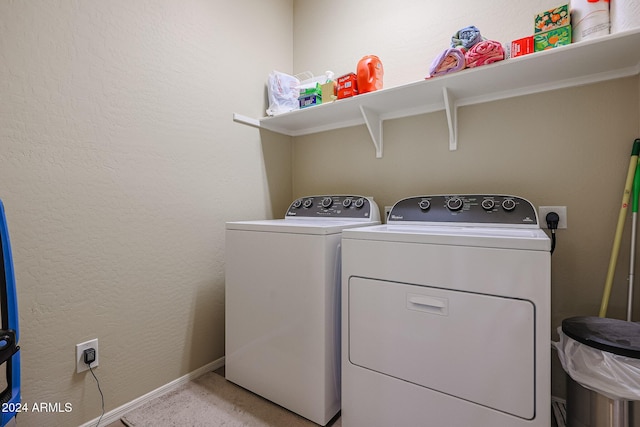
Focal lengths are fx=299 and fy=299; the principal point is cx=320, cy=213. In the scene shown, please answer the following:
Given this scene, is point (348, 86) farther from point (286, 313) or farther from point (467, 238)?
point (286, 313)

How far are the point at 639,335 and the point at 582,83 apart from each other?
1119 millimetres

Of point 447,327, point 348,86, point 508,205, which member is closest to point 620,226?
point 508,205

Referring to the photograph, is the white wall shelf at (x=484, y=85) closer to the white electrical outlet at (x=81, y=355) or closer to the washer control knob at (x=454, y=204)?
the washer control knob at (x=454, y=204)

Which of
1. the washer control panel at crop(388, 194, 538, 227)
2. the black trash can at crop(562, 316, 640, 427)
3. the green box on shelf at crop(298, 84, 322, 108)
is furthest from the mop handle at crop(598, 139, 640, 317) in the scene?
the green box on shelf at crop(298, 84, 322, 108)

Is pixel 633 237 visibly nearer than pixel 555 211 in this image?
Yes

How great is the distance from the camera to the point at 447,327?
42.4 inches

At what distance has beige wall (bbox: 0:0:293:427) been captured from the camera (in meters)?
1.20

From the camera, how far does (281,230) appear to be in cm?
147

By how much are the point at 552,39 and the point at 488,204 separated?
0.76 metres

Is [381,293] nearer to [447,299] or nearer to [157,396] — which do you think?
[447,299]

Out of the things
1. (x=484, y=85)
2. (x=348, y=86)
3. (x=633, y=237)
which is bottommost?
(x=633, y=237)

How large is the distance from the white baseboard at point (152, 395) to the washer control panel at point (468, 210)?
1.43 meters

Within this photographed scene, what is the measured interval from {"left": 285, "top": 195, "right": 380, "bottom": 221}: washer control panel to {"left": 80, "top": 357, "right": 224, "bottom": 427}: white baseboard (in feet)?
3.60

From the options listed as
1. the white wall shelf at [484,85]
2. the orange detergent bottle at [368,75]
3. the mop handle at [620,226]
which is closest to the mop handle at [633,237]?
the mop handle at [620,226]
